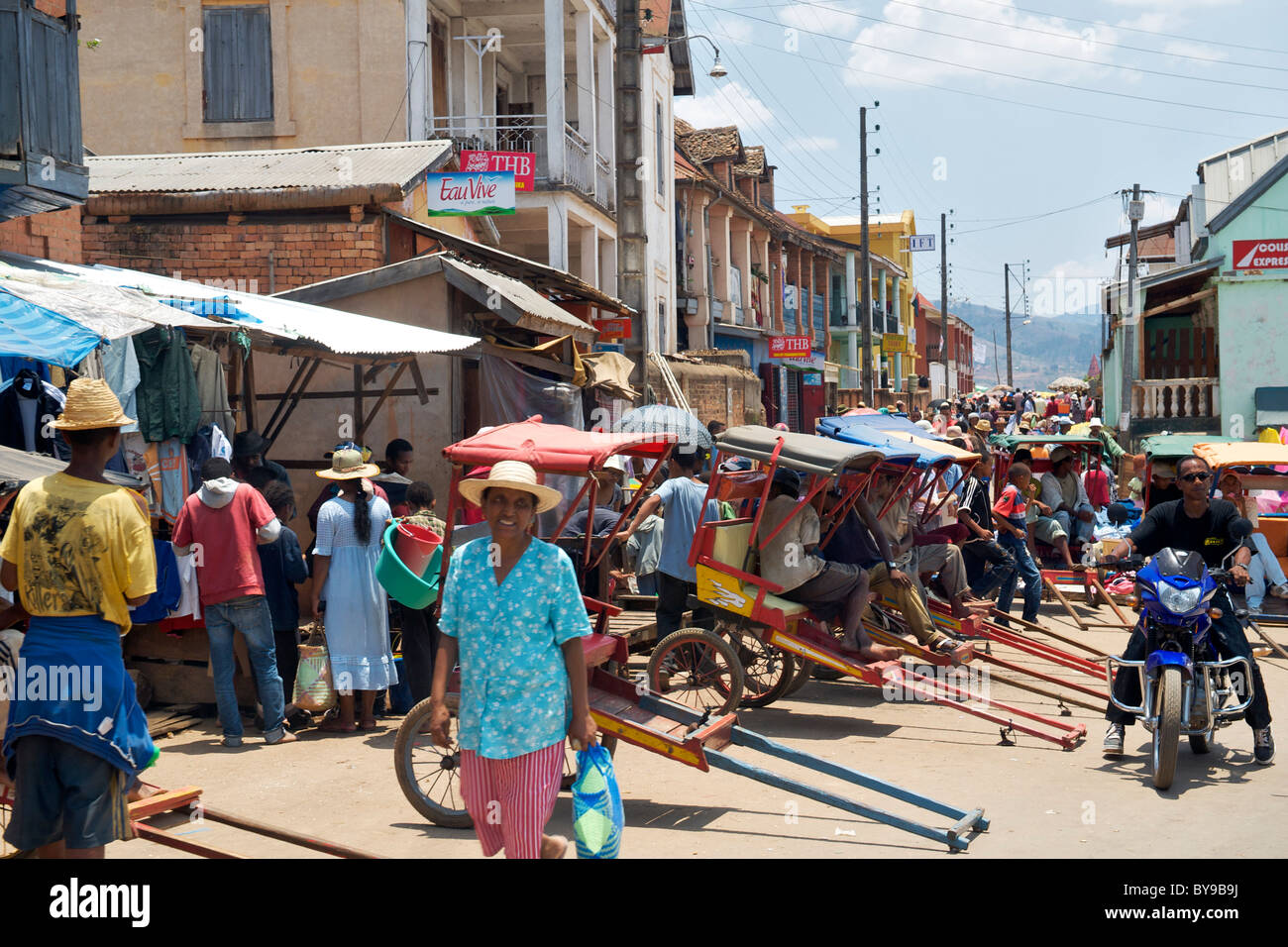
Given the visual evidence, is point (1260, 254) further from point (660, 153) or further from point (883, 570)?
point (883, 570)

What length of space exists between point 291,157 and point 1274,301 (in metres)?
20.8

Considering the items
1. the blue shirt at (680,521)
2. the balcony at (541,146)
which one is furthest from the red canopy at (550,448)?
the balcony at (541,146)

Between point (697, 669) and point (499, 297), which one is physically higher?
point (499, 297)

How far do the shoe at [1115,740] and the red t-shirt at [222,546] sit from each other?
536 centimetres

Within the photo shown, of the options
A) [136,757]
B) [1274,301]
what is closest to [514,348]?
[136,757]

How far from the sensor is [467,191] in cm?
1395

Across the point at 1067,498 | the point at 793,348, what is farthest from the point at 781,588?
the point at 793,348

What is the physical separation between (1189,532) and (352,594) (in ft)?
17.9

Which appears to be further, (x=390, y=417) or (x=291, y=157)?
(x=291, y=157)

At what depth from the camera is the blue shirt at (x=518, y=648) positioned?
4.33m

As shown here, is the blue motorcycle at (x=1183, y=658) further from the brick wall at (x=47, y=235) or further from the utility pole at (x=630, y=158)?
the brick wall at (x=47, y=235)

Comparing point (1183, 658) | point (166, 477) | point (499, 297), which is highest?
point (499, 297)

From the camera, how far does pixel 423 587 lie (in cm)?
758
